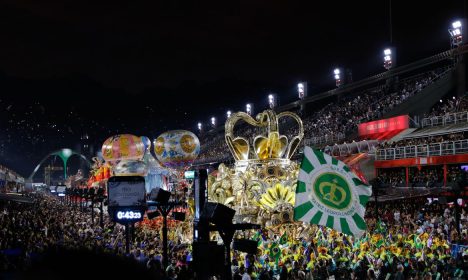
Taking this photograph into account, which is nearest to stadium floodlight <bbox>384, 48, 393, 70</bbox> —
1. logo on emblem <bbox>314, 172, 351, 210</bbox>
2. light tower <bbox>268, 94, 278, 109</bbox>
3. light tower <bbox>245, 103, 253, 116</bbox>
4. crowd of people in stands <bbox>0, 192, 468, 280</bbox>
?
light tower <bbox>268, 94, 278, 109</bbox>

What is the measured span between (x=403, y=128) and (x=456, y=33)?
1061cm

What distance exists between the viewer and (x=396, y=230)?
734 inches

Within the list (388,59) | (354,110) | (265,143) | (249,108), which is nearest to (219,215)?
(265,143)

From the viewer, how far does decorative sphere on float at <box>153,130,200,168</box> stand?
112 feet

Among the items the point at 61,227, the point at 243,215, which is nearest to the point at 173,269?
the point at 243,215

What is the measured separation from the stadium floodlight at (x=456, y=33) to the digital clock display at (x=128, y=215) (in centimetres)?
3388

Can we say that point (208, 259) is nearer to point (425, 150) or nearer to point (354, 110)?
point (425, 150)

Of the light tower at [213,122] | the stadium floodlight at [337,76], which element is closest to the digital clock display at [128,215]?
the stadium floodlight at [337,76]

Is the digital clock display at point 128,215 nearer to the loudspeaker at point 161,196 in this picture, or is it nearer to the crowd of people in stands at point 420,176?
the loudspeaker at point 161,196

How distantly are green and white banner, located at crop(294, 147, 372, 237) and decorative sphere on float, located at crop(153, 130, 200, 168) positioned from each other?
24851 millimetres

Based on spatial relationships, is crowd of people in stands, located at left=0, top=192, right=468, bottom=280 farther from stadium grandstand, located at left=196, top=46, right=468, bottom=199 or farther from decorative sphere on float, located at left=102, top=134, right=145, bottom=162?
decorative sphere on float, located at left=102, top=134, right=145, bottom=162

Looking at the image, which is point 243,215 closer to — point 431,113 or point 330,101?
point 431,113

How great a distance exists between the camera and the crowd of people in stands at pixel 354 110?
41.8 metres

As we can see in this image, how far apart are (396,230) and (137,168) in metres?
20.4
